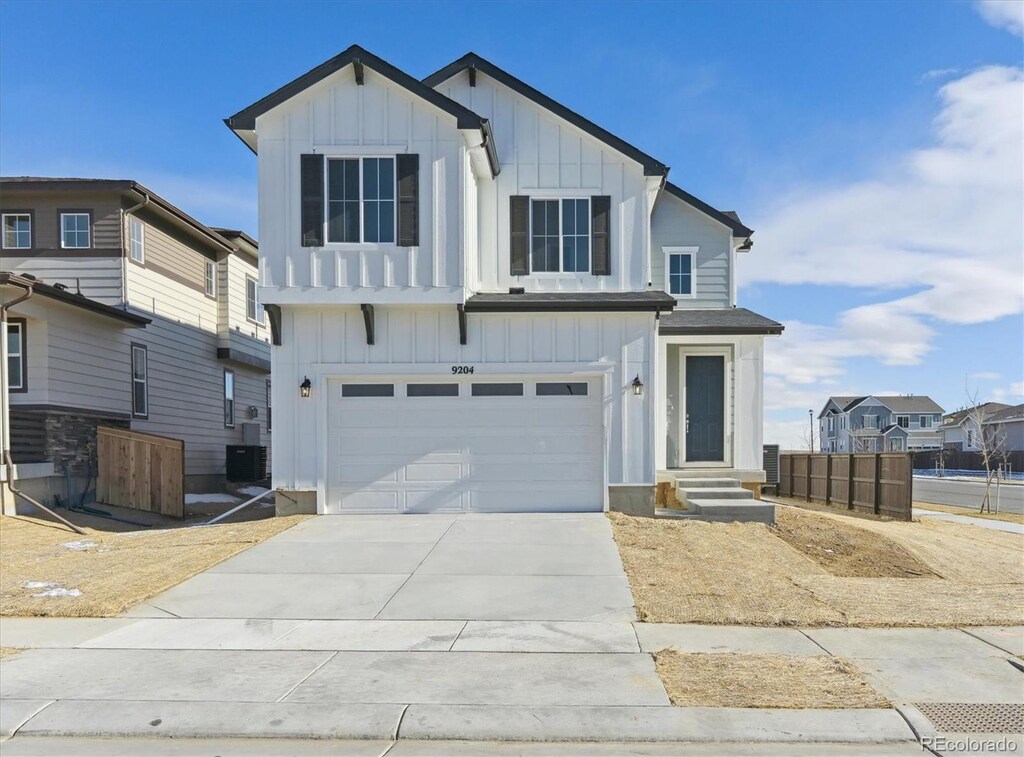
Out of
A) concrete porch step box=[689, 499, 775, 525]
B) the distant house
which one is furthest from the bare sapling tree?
concrete porch step box=[689, 499, 775, 525]

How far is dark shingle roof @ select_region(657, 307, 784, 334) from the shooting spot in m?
15.3

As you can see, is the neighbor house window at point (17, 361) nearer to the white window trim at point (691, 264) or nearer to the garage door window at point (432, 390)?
the garage door window at point (432, 390)

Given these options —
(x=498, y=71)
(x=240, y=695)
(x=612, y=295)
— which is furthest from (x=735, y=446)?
(x=240, y=695)

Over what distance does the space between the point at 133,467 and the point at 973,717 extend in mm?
15089

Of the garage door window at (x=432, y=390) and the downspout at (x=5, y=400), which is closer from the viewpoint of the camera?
the garage door window at (x=432, y=390)

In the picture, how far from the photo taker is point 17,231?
17578 millimetres

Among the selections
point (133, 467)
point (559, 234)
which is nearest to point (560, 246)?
point (559, 234)

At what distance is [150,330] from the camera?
1873cm

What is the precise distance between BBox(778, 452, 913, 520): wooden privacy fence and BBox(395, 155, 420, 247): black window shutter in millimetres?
10707

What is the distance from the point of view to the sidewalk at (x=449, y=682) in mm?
4941

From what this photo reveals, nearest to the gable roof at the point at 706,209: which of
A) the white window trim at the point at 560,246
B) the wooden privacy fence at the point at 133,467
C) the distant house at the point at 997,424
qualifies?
the white window trim at the point at 560,246

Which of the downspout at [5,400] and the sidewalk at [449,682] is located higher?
the downspout at [5,400]

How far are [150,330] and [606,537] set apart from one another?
43.9 ft

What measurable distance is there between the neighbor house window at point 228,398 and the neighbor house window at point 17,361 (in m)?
7.90
